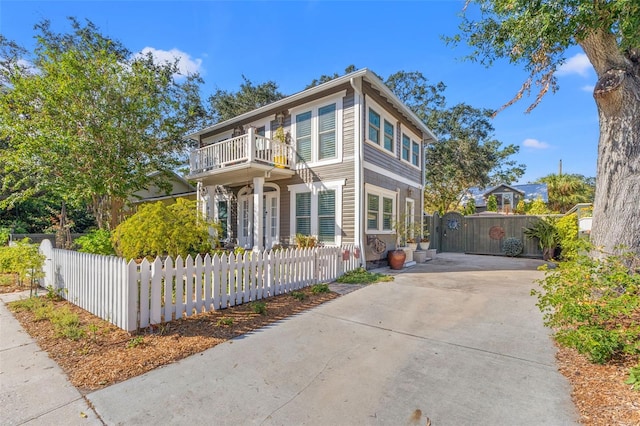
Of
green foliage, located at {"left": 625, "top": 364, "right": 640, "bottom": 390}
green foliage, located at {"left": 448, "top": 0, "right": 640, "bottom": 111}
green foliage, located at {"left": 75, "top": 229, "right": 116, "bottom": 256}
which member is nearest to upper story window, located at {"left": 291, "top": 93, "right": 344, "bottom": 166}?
green foliage, located at {"left": 448, "top": 0, "right": 640, "bottom": 111}

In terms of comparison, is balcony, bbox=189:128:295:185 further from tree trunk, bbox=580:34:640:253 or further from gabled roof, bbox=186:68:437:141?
tree trunk, bbox=580:34:640:253

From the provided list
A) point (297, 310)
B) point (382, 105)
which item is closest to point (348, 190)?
point (382, 105)

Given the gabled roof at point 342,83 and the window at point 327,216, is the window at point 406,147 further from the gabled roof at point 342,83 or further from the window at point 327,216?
the window at point 327,216

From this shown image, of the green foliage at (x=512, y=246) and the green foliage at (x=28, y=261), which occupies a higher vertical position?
the green foliage at (x=28, y=261)

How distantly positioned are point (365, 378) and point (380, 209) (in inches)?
295

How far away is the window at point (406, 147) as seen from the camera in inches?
471

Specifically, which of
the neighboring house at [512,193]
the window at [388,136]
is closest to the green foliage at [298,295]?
the window at [388,136]

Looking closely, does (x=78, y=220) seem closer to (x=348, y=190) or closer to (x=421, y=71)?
(x=348, y=190)

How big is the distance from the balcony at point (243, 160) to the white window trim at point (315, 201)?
2.23ft

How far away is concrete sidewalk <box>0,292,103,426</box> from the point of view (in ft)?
7.22

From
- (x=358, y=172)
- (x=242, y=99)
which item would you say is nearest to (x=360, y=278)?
(x=358, y=172)

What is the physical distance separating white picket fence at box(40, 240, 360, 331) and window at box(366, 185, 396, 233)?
9.87 feet

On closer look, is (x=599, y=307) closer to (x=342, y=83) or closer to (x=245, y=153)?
(x=342, y=83)

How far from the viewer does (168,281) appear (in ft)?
13.4
